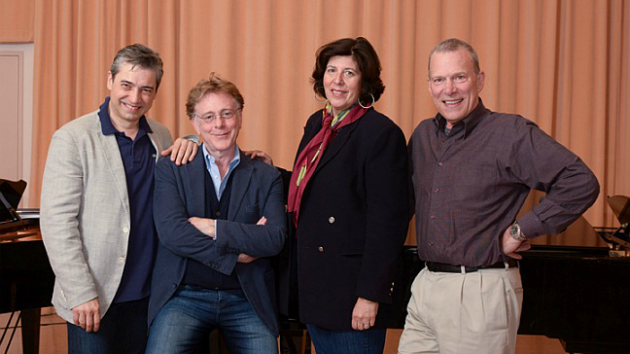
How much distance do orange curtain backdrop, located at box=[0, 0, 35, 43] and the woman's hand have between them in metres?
4.26

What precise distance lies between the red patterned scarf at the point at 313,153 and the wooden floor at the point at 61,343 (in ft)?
7.56

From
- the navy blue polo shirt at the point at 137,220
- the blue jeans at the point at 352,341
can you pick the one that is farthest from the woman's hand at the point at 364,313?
the navy blue polo shirt at the point at 137,220

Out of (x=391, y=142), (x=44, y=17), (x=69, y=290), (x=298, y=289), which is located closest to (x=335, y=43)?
(x=391, y=142)

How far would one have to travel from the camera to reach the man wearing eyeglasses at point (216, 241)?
2188 mm

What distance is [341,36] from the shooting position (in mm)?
4965

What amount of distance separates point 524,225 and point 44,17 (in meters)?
4.45

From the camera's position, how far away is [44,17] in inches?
203

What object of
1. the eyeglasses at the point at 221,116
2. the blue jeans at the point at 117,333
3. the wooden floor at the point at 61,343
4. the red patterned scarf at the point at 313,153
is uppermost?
the eyeglasses at the point at 221,116

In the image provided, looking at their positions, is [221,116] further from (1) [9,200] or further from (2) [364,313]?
(1) [9,200]

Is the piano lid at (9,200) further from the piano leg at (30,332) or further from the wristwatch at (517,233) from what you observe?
the wristwatch at (517,233)

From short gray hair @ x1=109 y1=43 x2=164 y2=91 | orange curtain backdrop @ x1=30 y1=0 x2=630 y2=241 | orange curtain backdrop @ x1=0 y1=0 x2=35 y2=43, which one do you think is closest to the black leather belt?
short gray hair @ x1=109 y1=43 x2=164 y2=91

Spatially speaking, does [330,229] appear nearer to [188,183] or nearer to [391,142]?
[391,142]

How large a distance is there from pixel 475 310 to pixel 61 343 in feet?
10.6

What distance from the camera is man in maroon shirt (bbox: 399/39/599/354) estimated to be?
80.1 inches
